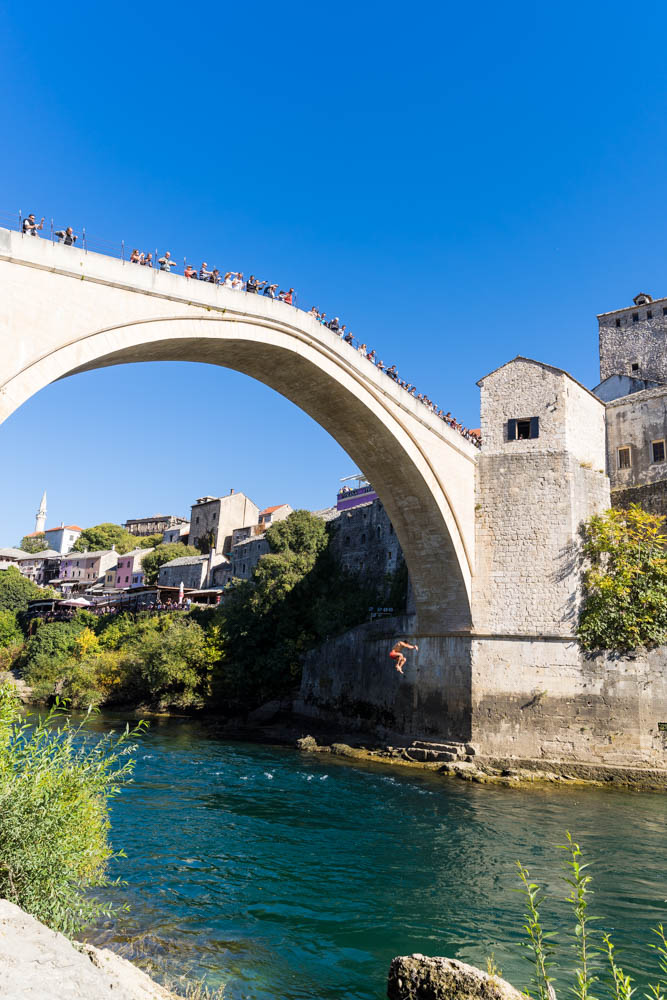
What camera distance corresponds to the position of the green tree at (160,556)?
55.2 m

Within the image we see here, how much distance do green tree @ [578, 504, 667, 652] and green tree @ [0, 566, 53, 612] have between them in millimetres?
41822

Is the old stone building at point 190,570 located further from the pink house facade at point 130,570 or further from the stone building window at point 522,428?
the stone building window at point 522,428

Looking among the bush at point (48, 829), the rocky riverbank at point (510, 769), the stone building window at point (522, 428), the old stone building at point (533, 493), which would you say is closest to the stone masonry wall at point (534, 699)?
the rocky riverbank at point (510, 769)

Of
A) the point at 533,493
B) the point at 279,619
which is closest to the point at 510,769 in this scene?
the point at 533,493

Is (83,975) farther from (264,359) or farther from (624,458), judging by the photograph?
(624,458)

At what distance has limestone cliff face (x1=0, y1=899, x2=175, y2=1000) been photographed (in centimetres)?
320

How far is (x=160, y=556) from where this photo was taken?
183ft

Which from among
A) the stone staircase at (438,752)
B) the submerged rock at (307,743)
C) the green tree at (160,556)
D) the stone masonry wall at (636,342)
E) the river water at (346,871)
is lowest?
the river water at (346,871)

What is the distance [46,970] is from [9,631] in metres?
46.1

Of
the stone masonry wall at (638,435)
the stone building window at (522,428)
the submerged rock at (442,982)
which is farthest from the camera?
the stone masonry wall at (638,435)

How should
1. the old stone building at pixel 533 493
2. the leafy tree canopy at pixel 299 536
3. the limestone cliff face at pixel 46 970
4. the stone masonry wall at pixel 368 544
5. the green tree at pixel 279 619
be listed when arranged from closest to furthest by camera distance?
the limestone cliff face at pixel 46 970, the old stone building at pixel 533 493, the green tree at pixel 279 619, the stone masonry wall at pixel 368 544, the leafy tree canopy at pixel 299 536

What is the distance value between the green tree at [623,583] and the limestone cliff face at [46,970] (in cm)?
1433

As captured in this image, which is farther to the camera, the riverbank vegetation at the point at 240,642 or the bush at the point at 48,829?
the riverbank vegetation at the point at 240,642

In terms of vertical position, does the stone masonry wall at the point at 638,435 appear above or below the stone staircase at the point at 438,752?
above
